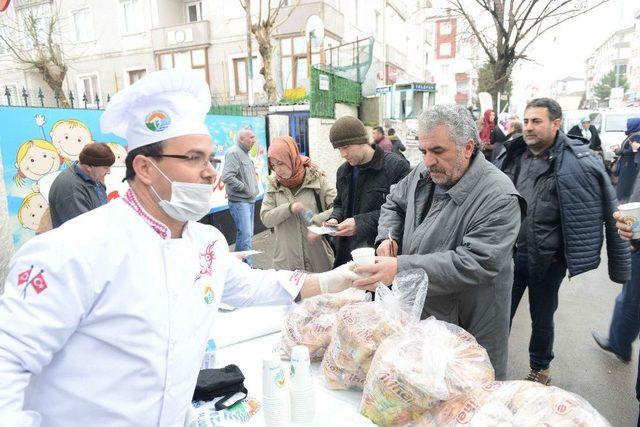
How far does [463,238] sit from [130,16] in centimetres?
2271

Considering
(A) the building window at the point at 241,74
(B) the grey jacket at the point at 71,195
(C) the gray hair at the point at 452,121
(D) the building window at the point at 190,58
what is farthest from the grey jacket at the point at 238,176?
(D) the building window at the point at 190,58

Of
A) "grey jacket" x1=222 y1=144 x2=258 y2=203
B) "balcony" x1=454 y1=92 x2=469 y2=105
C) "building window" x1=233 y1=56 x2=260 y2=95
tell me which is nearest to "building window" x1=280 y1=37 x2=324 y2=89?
"building window" x1=233 y1=56 x2=260 y2=95

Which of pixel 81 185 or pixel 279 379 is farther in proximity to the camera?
pixel 81 185

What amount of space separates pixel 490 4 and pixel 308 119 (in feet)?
20.2

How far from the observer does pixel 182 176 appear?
131 centimetres

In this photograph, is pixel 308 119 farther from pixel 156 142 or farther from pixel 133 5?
pixel 133 5

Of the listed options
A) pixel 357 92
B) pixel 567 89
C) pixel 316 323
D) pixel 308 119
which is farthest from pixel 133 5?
pixel 567 89

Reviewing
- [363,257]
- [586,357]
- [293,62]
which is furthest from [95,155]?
[293,62]

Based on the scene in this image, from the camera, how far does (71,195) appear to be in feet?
12.5

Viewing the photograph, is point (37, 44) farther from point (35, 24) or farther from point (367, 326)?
point (367, 326)

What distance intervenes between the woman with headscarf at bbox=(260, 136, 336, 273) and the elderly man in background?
2.27 meters

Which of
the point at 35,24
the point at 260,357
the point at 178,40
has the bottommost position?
the point at 260,357

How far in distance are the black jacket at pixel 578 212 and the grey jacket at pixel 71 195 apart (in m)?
3.80

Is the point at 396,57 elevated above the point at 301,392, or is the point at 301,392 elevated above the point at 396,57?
the point at 396,57
